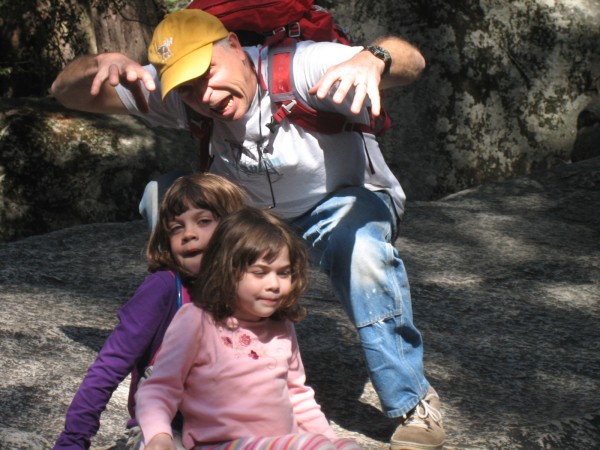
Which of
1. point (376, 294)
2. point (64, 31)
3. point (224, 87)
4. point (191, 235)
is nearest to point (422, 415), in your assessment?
point (376, 294)

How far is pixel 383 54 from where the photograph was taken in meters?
3.09

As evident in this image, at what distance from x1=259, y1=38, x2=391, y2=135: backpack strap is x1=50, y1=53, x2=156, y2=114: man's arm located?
0.39m

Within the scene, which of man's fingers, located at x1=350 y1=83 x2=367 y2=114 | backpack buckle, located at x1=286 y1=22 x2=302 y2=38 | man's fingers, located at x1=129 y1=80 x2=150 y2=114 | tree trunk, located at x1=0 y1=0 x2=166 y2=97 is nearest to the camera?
man's fingers, located at x1=350 y1=83 x2=367 y2=114

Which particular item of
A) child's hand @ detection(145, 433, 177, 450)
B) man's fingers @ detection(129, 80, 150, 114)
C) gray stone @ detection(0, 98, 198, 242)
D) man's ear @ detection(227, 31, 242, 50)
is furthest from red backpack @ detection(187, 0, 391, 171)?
gray stone @ detection(0, 98, 198, 242)

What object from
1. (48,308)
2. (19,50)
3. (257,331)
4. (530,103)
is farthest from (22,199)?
(257,331)

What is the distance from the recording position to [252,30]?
11.2ft

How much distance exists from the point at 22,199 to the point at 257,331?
4.13 metres

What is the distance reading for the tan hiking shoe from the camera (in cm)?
319

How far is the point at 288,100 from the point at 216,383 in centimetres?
101

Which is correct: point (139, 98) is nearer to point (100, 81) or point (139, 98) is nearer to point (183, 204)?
point (100, 81)

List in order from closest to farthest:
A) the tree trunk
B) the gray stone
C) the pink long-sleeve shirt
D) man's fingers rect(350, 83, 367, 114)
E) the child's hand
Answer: the child's hand
the pink long-sleeve shirt
man's fingers rect(350, 83, 367, 114)
the gray stone
the tree trunk

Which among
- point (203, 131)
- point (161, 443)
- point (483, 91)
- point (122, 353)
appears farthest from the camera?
point (483, 91)

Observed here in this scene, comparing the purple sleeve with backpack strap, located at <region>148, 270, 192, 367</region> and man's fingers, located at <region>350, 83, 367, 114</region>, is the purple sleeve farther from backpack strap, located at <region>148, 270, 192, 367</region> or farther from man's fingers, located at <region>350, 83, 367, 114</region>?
man's fingers, located at <region>350, 83, 367, 114</region>

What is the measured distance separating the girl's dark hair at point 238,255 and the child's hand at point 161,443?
0.35 metres
